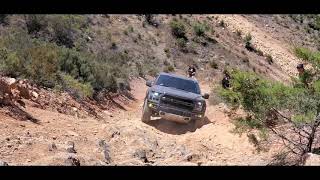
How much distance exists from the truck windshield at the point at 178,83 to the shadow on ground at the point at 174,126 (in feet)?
3.20

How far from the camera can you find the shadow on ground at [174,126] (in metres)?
15.0

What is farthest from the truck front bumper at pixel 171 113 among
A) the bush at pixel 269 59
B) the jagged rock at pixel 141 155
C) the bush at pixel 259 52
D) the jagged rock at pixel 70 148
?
the bush at pixel 259 52

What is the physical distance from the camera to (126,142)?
1241 centimetres

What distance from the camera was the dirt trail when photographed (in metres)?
9.91

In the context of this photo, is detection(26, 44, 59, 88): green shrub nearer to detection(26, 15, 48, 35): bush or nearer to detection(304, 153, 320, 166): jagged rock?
detection(26, 15, 48, 35): bush

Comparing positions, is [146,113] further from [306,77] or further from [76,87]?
[306,77]

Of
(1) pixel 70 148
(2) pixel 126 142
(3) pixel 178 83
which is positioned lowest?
(2) pixel 126 142

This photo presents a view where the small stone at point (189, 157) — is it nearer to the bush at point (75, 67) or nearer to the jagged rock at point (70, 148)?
the jagged rock at point (70, 148)

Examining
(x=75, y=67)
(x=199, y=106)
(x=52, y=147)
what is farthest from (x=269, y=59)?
(x=52, y=147)

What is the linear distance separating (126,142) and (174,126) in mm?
3261

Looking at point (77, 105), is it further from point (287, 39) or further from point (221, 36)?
point (287, 39)

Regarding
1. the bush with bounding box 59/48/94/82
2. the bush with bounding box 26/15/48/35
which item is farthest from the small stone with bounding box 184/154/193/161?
the bush with bounding box 26/15/48/35
